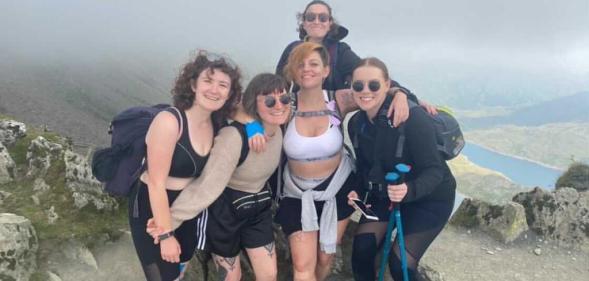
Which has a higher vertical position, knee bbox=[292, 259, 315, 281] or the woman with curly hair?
the woman with curly hair

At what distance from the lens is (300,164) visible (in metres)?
7.05

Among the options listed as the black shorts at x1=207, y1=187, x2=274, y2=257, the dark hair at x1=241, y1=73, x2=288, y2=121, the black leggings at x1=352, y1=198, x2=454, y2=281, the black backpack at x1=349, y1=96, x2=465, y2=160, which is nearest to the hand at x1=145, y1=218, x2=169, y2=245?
the black shorts at x1=207, y1=187, x2=274, y2=257

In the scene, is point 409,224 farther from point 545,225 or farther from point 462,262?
point 545,225

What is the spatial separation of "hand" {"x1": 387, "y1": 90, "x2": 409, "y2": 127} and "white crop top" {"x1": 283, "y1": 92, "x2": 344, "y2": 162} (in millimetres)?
1003

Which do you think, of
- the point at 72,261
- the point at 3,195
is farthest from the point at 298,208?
the point at 3,195

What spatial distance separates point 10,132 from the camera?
1251 centimetres

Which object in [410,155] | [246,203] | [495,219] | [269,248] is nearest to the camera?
[246,203]

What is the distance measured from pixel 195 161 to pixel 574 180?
18565mm

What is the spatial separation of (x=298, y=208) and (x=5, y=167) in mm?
8855

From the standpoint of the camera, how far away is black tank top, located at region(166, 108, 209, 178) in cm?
579

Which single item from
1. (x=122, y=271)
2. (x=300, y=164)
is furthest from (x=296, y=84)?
(x=122, y=271)

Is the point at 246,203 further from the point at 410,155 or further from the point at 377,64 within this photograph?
the point at 377,64

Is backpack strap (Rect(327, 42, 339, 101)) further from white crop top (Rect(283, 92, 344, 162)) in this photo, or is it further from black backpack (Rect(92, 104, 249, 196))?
black backpack (Rect(92, 104, 249, 196))

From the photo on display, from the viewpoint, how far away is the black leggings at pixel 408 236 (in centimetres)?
722
